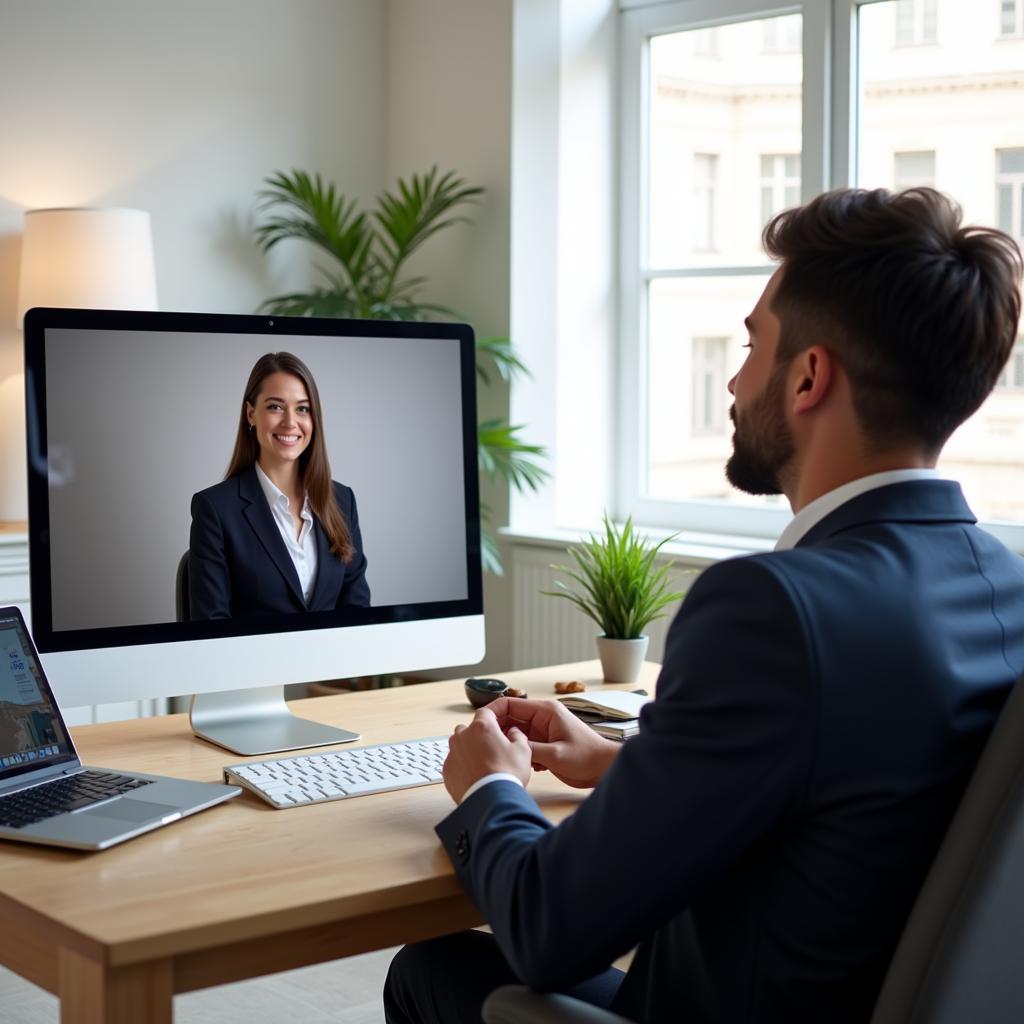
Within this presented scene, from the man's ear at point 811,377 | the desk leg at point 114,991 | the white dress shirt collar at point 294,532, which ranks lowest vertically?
the desk leg at point 114,991

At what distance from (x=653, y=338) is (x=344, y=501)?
8.96 feet

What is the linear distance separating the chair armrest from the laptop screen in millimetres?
639

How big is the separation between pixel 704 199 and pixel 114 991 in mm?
3561

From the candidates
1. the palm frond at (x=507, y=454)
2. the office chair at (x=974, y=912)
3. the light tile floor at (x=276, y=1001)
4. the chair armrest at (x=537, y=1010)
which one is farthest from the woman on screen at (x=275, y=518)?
the palm frond at (x=507, y=454)

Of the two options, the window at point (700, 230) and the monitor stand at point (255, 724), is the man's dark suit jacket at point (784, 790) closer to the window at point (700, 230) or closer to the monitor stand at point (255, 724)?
the monitor stand at point (255, 724)

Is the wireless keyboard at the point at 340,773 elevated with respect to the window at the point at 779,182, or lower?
lower

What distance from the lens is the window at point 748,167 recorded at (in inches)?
144

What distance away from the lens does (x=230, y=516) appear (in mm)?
1850

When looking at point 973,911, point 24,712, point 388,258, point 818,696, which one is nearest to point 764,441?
point 818,696

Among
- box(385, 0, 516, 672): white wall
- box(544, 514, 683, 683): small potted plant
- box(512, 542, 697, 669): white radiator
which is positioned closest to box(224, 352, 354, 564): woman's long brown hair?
box(544, 514, 683, 683): small potted plant

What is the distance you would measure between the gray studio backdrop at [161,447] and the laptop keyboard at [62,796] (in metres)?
0.23

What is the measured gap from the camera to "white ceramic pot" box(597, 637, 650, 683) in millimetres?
2330

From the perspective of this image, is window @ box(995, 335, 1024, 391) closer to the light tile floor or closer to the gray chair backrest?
the light tile floor

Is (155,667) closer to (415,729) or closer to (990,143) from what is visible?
(415,729)
